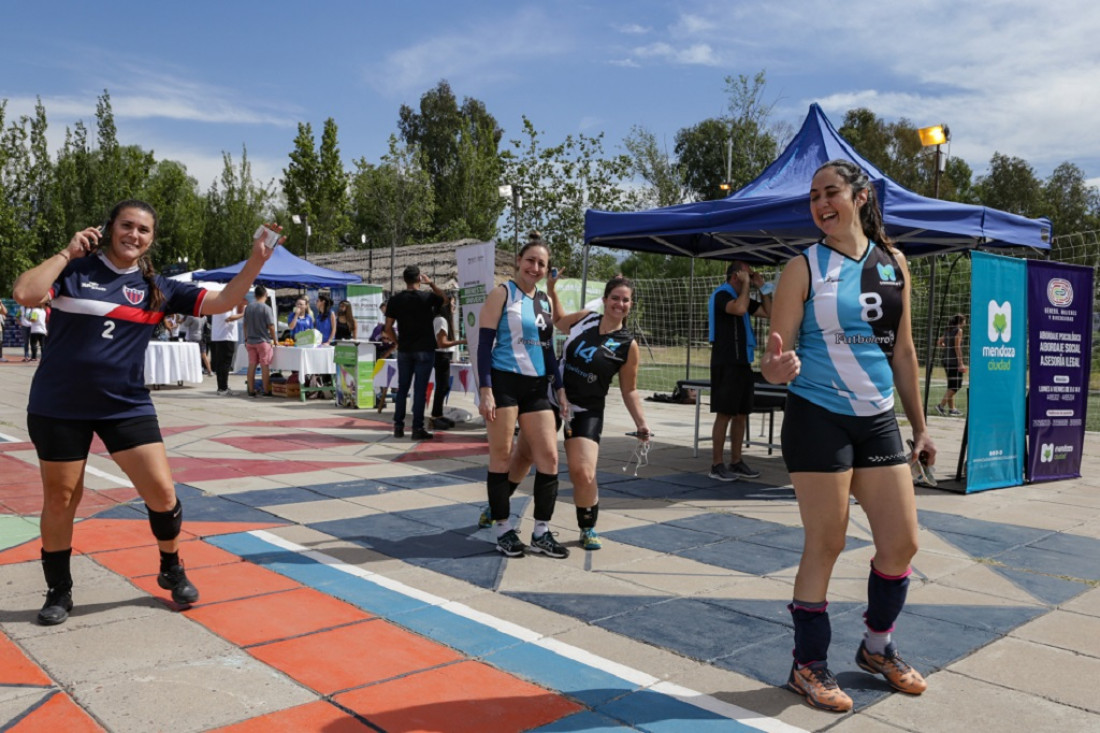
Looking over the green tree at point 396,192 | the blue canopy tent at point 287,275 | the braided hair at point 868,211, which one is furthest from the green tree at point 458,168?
the braided hair at point 868,211

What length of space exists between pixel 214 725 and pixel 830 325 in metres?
2.51

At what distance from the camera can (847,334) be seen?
307cm

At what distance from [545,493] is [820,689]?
7.60ft

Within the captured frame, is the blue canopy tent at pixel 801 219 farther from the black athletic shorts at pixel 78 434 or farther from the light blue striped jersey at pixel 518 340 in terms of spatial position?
the black athletic shorts at pixel 78 434

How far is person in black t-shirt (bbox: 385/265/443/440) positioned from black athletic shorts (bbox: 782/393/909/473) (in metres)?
7.57

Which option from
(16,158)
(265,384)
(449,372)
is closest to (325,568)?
(449,372)

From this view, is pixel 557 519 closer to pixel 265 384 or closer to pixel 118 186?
pixel 265 384

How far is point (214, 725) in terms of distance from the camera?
2.82 m

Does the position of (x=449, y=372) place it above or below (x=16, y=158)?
below

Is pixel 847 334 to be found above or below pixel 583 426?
above

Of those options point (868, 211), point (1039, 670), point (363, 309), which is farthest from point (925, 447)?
point (363, 309)

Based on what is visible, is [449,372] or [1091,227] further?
[1091,227]

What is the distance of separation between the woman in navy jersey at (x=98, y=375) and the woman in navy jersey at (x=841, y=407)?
2.31 m

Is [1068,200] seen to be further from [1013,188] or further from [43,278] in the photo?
[43,278]
